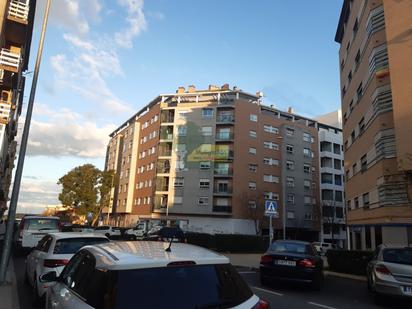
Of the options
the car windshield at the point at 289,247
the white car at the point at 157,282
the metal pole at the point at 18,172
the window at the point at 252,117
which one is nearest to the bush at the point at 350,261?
the car windshield at the point at 289,247

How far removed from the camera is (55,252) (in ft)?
28.8

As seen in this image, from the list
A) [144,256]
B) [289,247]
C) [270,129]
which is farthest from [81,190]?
[144,256]

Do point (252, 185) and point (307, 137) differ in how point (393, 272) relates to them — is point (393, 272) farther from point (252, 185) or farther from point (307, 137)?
point (307, 137)

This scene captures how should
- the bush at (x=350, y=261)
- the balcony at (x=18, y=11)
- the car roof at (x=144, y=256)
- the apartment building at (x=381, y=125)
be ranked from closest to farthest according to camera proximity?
the car roof at (x=144, y=256)
the bush at (x=350, y=261)
the apartment building at (x=381, y=125)
the balcony at (x=18, y=11)

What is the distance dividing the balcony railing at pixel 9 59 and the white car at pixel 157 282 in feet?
80.2

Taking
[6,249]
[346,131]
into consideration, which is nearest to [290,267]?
[6,249]

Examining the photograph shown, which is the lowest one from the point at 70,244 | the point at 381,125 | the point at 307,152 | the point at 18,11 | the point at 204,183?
the point at 70,244

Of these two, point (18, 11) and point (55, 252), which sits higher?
point (18, 11)

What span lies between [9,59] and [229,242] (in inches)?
792

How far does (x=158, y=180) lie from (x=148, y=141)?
10.4 meters

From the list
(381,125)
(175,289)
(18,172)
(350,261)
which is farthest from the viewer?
(381,125)

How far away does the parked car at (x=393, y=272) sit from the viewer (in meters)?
9.71

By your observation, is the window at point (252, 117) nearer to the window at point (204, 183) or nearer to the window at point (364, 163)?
the window at point (204, 183)

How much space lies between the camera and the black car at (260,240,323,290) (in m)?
12.1
